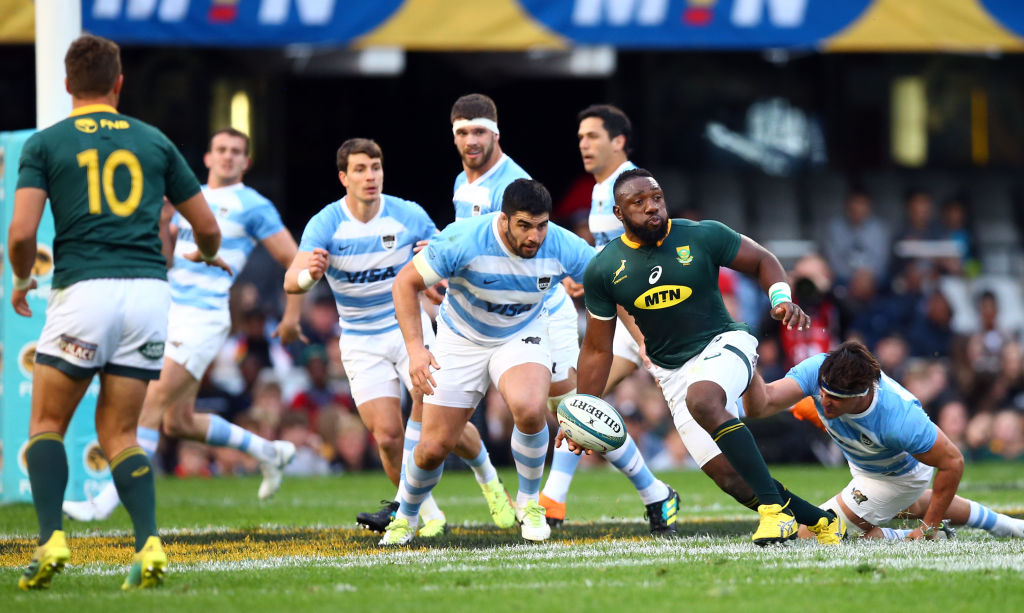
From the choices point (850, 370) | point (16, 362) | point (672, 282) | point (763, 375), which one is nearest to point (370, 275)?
point (672, 282)

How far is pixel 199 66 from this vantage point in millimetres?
16859

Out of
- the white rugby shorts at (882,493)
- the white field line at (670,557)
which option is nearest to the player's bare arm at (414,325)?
the white field line at (670,557)

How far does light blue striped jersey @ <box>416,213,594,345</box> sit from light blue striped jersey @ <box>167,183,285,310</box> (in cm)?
281

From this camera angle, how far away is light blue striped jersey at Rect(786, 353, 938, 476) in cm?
714

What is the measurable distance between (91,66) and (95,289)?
3.18 feet

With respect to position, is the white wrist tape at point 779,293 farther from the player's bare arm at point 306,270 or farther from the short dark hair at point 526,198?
the player's bare arm at point 306,270

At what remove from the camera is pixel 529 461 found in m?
8.09

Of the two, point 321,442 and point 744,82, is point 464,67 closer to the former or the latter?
point 744,82

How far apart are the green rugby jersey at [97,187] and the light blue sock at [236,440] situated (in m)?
4.67

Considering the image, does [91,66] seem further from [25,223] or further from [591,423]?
[591,423]

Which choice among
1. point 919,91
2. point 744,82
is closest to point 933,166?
point 919,91

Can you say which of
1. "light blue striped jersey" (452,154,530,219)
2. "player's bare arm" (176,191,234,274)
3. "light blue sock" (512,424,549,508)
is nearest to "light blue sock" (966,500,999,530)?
"light blue sock" (512,424,549,508)

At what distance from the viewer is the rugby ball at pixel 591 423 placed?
7.13 meters

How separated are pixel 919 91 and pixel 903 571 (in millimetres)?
14330
